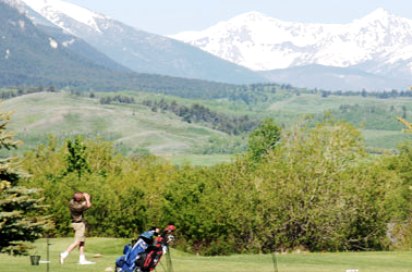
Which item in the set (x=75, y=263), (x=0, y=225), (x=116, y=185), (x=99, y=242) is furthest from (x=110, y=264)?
(x=116, y=185)

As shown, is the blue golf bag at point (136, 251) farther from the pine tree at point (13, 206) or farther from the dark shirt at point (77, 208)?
the pine tree at point (13, 206)

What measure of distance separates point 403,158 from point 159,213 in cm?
4160

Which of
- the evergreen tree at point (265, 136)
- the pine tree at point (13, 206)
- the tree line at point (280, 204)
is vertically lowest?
the evergreen tree at point (265, 136)

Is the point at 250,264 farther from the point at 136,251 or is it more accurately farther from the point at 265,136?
the point at 265,136

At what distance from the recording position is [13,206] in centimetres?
3309

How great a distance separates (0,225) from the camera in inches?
1247

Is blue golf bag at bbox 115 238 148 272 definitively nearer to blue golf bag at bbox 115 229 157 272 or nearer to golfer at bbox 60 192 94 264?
blue golf bag at bbox 115 229 157 272

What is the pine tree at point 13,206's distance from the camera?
1287 inches

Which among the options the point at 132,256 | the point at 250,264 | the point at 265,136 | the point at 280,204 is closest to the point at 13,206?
the point at 132,256

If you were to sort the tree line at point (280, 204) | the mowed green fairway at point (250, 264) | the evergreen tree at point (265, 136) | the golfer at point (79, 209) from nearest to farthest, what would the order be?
the golfer at point (79, 209)
the mowed green fairway at point (250, 264)
the tree line at point (280, 204)
the evergreen tree at point (265, 136)

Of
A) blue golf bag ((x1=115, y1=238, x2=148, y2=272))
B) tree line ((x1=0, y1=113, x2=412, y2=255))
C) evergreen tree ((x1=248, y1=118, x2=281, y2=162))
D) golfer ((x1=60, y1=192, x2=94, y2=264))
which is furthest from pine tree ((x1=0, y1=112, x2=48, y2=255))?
evergreen tree ((x1=248, y1=118, x2=281, y2=162))

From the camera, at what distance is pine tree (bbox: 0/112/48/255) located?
32.7 m

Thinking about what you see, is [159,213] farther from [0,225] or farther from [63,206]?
[0,225]

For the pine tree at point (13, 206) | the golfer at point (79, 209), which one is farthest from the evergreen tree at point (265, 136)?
the golfer at point (79, 209)
